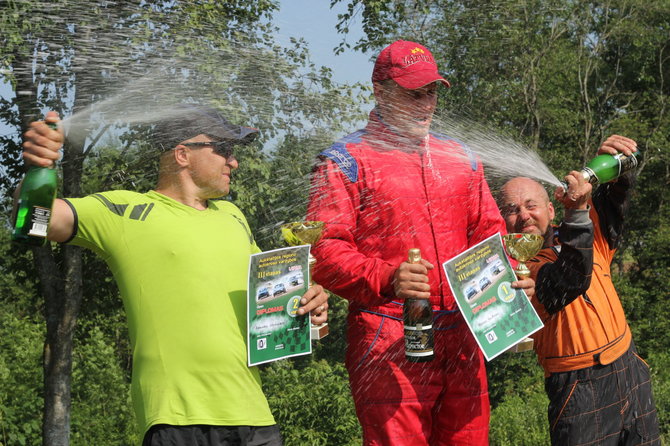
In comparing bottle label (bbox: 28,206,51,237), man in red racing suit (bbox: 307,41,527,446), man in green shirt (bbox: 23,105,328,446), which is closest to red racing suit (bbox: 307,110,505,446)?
man in red racing suit (bbox: 307,41,527,446)

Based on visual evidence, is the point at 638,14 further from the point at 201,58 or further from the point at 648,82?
the point at 201,58

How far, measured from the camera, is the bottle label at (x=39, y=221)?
2619 mm

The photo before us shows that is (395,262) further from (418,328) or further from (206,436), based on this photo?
(206,436)

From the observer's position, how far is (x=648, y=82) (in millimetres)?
21203

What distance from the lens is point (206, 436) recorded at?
9.44ft

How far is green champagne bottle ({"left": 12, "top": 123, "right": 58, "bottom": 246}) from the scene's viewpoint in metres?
2.62

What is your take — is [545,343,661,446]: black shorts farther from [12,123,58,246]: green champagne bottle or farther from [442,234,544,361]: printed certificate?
[12,123,58,246]: green champagne bottle

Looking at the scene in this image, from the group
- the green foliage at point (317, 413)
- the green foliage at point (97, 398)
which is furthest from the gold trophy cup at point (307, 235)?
the green foliage at point (97, 398)

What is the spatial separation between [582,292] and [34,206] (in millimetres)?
2210

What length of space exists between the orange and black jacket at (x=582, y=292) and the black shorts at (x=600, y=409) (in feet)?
0.19

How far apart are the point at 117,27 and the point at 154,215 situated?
13.4 feet

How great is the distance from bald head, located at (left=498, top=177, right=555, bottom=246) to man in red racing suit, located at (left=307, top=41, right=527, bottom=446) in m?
0.61

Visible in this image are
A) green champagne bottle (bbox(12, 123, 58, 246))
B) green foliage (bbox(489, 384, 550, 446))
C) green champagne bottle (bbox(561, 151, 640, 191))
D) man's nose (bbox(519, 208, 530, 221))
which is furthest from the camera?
green foliage (bbox(489, 384, 550, 446))

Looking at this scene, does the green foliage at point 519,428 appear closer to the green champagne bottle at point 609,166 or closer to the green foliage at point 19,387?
the green champagne bottle at point 609,166
